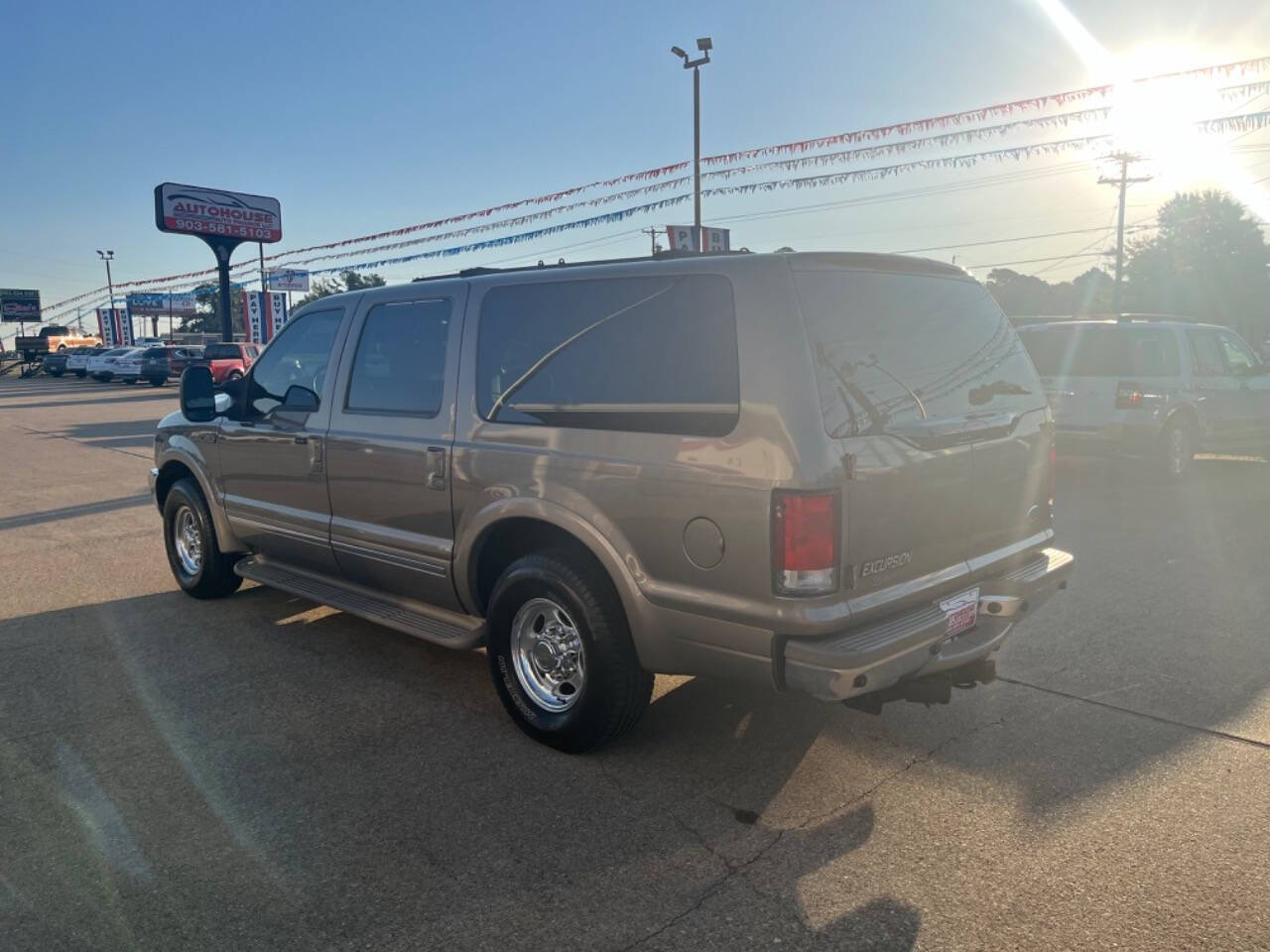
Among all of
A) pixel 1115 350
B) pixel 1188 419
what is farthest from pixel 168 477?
pixel 1188 419

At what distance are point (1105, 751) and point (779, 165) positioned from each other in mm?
15401

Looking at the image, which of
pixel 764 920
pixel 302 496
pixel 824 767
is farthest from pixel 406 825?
pixel 302 496

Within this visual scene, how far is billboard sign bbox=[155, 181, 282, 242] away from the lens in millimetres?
23484

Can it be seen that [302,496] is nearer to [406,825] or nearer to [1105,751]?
[406,825]

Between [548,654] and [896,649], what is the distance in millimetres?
1419

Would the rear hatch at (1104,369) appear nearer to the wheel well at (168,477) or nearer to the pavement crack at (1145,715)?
the pavement crack at (1145,715)

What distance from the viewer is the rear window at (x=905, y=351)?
3.15m

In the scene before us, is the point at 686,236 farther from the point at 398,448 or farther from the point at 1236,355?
the point at 398,448

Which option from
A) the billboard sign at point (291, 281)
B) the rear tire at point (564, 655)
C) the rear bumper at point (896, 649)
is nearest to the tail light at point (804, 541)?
the rear bumper at point (896, 649)

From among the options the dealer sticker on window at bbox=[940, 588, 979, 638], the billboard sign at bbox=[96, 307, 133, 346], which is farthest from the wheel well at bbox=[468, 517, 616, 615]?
the billboard sign at bbox=[96, 307, 133, 346]

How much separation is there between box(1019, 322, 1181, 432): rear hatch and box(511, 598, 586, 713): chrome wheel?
7.84 metres

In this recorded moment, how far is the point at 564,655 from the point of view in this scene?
12.2 ft

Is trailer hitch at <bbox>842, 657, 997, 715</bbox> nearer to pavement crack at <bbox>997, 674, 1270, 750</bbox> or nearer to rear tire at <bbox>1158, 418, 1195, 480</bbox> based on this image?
pavement crack at <bbox>997, 674, 1270, 750</bbox>

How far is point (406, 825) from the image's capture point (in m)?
3.18
